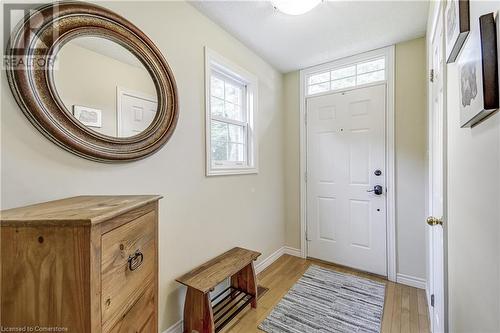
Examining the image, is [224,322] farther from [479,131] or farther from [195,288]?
[479,131]

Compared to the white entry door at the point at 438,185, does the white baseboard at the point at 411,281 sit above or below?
→ below

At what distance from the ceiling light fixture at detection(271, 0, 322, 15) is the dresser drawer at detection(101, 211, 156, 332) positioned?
168 centimetres

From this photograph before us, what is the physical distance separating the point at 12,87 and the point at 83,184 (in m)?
0.50

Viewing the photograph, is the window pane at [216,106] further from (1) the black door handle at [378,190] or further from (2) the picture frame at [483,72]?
(1) the black door handle at [378,190]

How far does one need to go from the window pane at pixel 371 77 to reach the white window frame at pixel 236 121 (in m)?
1.22

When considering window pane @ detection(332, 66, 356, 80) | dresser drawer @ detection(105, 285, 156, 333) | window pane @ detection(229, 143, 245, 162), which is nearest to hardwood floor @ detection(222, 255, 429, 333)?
dresser drawer @ detection(105, 285, 156, 333)

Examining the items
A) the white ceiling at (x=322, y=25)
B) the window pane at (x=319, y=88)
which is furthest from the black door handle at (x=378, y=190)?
the white ceiling at (x=322, y=25)

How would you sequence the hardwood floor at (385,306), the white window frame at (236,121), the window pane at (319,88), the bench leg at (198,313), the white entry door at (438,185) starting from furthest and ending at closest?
the window pane at (319,88) → the white window frame at (236,121) → the hardwood floor at (385,306) → the bench leg at (198,313) → the white entry door at (438,185)

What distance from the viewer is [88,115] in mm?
1158

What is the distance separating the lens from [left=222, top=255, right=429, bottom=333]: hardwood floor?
5.62ft

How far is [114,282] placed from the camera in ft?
2.45

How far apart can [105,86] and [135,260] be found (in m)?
0.97

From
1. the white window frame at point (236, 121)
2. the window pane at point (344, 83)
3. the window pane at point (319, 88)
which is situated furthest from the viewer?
the window pane at point (319, 88)

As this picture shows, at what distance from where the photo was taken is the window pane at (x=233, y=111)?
7.60 feet
